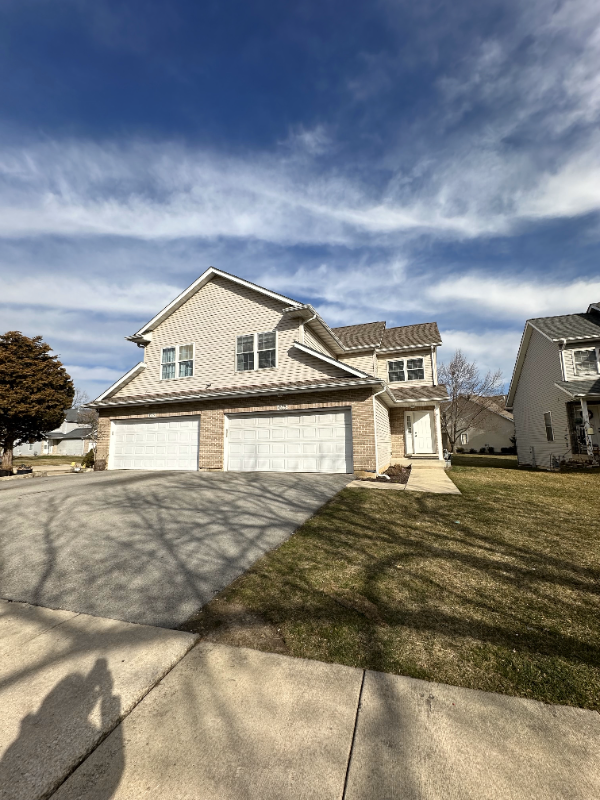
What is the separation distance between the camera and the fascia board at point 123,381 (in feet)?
53.4

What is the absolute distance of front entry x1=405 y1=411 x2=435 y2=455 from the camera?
62.7 feet

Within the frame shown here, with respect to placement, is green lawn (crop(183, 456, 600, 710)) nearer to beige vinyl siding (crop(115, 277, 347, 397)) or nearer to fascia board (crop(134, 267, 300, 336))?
beige vinyl siding (crop(115, 277, 347, 397))

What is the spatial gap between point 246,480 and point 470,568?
7523 mm

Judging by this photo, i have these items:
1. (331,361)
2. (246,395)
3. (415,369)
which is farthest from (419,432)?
(246,395)

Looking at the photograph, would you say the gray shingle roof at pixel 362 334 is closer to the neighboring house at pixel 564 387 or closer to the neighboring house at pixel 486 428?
the neighboring house at pixel 564 387

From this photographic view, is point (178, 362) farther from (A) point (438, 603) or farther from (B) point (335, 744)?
(B) point (335, 744)

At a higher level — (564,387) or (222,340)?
(222,340)

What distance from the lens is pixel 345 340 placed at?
19.5m

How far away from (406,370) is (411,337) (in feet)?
6.22

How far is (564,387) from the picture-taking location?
1633 cm

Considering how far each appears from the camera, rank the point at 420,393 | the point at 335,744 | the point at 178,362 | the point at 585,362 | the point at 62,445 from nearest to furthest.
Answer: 1. the point at 335,744
2. the point at 178,362
3. the point at 585,362
4. the point at 420,393
5. the point at 62,445

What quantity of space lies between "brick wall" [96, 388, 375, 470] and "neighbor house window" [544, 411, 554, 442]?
1261 cm

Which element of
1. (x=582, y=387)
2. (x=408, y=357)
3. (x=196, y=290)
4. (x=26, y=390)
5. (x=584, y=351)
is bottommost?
(x=582, y=387)

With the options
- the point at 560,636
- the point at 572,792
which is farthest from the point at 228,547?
the point at 572,792
